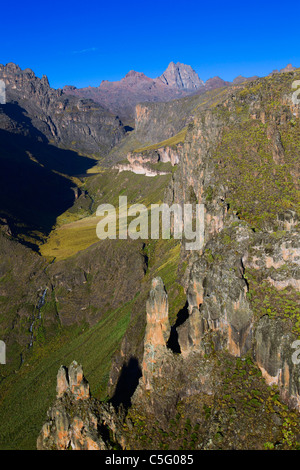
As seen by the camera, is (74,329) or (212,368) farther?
(74,329)

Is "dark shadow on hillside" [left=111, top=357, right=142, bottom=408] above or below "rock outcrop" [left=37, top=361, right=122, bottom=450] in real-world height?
below

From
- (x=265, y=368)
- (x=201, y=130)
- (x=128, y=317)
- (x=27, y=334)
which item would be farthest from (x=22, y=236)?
(x=265, y=368)

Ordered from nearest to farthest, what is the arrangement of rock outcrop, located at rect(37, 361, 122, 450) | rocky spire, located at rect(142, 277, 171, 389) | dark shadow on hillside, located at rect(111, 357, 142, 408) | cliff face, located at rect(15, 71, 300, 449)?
cliff face, located at rect(15, 71, 300, 449) < rock outcrop, located at rect(37, 361, 122, 450) < rocky spire, located at rect(142, 277, 171, 389) < dark shadow on hillside, located at rect(111, 357, 142, 408)

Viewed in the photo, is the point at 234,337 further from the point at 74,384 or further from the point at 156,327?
the point at 74,384

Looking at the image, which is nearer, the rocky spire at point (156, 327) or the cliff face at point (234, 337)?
the cliff face at point (234, 337)

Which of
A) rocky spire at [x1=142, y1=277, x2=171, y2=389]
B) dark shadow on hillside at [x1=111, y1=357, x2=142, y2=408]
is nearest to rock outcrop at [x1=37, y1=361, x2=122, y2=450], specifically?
rocky spire at [x1=142, y1=277, x2=171, y2=389]

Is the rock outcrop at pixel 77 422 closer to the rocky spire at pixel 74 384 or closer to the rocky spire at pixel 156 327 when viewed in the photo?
the rocky spire at pixel 74 384

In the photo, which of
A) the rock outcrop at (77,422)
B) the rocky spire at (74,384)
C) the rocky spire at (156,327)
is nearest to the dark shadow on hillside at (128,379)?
the rocky spire at (156,327)

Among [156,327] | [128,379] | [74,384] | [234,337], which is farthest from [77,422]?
[128,379]

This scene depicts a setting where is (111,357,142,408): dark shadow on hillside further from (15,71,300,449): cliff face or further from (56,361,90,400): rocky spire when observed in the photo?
(56,361,90,400): rocky spire

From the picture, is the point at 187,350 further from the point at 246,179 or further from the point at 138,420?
the point at 246,179
